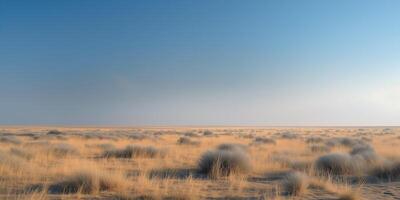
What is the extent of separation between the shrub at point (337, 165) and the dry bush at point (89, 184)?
24.9ft

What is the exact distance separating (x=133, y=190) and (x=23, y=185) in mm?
2993

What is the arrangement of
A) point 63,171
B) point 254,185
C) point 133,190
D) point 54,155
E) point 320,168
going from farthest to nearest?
point 54,155
point 320,168
point 63,171
point 254,185
point 133,190

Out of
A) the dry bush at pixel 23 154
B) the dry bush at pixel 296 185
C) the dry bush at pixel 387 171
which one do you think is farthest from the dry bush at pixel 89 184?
the dry bush at pixel 387 171

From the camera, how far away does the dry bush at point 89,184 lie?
27.3ft

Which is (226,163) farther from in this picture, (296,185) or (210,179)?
(296,185)

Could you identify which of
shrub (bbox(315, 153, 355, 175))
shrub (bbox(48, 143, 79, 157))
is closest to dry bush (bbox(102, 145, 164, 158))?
shrub (bbox(48, 143, 79, 157))

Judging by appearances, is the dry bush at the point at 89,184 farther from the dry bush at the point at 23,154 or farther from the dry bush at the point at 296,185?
the dry bush at the point at 23,154

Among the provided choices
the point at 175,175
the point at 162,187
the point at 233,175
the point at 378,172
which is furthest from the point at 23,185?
the point at 378,172

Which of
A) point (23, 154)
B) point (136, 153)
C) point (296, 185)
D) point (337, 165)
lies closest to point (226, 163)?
point (296, 185)

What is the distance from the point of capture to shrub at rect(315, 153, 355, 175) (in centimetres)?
1233

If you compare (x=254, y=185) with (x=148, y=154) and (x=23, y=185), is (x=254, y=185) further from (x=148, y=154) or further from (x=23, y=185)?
(x=148, y=154)

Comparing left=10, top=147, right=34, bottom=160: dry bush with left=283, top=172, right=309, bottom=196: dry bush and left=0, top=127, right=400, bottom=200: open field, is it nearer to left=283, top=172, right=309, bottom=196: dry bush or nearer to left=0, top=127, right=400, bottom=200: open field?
left=0, top=127, right=400, bottom=200: open field

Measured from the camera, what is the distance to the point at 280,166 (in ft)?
44.5

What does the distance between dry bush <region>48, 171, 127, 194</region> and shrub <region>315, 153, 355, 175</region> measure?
24.9 feet
